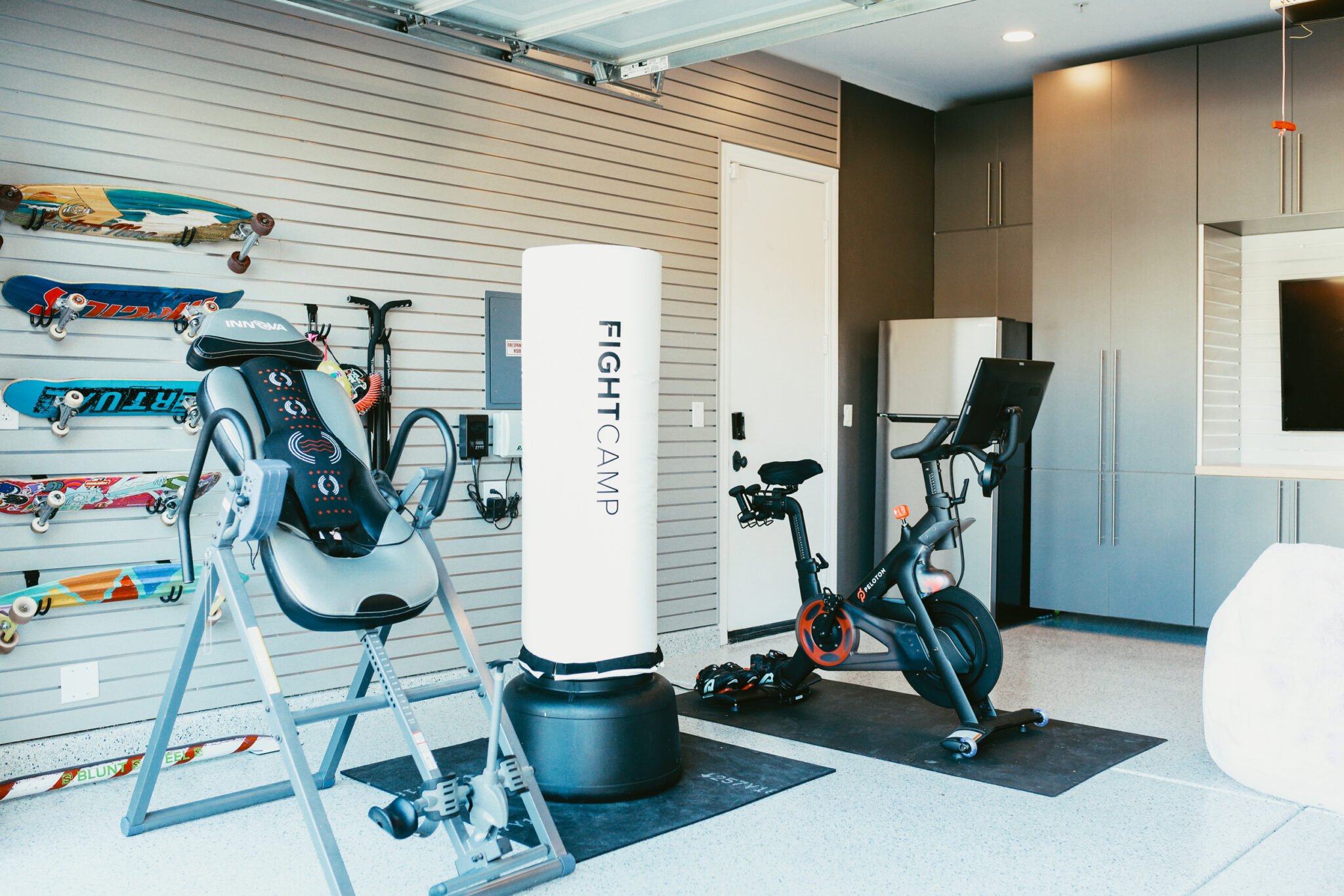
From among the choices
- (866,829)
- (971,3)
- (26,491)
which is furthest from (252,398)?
(971,3)

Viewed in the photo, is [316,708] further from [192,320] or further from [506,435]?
[506,435]

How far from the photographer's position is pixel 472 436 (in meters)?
4.70

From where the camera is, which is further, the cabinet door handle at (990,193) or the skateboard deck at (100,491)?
the cabinet door handle at (990,193)

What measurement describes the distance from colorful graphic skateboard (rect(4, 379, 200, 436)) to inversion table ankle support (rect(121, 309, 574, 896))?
1.49 feet

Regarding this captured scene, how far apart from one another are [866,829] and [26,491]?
277 centimetres

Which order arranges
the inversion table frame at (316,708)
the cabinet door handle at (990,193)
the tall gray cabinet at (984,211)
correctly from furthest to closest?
the cabinet door handle at (990,193) < the tall gray cabinet at (984,211) < the inversion table frame at (316,708)

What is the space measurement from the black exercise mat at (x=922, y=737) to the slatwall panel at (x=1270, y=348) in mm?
2687

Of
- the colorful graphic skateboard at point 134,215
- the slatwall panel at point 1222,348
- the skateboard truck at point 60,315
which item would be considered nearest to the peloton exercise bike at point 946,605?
the slatwall panel at point 1222,348

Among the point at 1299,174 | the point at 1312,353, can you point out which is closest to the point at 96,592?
the point at 1299,174

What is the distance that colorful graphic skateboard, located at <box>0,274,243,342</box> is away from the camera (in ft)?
11.5

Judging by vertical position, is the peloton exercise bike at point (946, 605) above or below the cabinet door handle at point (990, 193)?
below

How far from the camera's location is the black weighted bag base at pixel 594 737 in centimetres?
333

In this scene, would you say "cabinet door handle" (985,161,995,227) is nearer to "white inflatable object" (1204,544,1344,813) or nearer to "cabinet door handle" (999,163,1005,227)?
"cabinet door handle" (999,163,1005,227)

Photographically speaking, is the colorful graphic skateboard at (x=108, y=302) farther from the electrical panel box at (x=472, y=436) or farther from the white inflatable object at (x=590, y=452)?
the white inflatable object at (x=590, y=452)
